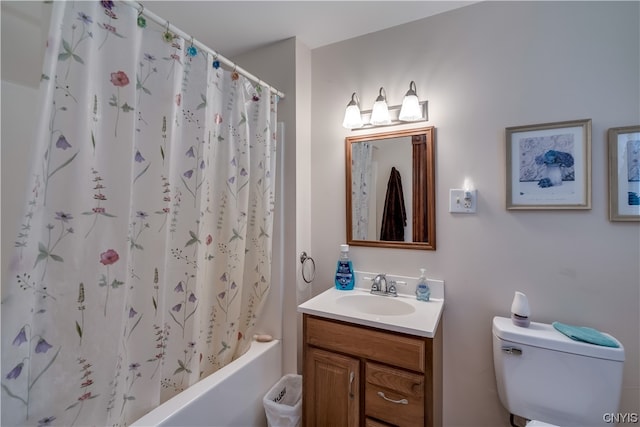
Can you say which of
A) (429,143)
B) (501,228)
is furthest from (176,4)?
(501,228)

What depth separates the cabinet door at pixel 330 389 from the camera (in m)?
1.28

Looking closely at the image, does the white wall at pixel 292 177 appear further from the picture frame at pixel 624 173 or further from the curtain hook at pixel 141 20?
the picture frame at pixel 624 173

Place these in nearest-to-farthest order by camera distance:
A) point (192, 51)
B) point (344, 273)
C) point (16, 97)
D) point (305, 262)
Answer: point (192, 51) < point (16, 97) < point (344, 273) < point (305, 262)

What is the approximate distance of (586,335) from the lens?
1132 millimetres

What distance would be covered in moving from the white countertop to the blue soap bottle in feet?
0.12

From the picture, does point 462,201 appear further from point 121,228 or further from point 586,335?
point 121,228

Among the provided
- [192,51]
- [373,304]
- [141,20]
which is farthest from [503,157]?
[141,20]

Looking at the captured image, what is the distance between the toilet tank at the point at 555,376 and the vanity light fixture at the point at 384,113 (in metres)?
1.14

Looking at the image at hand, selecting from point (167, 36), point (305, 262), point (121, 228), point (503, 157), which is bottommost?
point (305, 262)

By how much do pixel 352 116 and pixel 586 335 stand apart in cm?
150

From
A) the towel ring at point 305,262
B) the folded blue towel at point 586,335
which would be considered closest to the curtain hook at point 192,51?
the towel ring at point 305,262

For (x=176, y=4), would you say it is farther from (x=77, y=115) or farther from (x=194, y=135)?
(x=77, y=115)

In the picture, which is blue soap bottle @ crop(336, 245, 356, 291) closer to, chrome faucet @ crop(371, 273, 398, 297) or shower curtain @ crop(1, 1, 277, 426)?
chrome faucet @ crop(371, 273, 398, 297)

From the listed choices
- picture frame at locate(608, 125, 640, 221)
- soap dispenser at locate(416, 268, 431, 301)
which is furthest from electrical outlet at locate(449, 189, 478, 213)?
picture frame at locate(608, 125, 640, 221)
